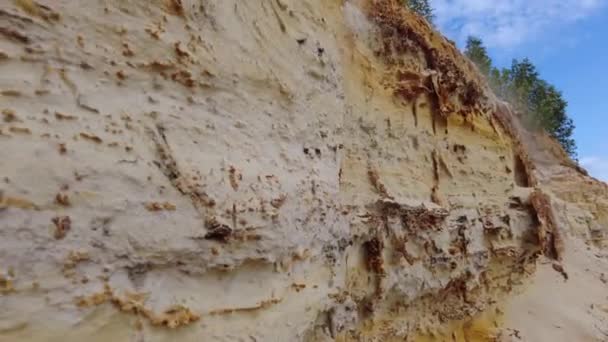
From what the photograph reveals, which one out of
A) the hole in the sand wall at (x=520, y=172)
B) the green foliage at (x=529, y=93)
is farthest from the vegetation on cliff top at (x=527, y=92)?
the hole in the sand wall at (x=520, y=172)

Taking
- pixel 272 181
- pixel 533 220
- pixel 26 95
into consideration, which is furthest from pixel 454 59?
pixel 26 95

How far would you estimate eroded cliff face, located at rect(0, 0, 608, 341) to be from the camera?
2047 mm

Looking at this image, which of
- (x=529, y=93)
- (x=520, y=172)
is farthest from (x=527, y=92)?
(x=520, y=172)

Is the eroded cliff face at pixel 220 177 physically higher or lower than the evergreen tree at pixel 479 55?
lower

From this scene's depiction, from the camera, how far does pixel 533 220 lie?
7477mm

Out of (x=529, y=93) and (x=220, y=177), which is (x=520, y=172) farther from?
(x=529, y=93)

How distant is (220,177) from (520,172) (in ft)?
23.7

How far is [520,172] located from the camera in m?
8.38

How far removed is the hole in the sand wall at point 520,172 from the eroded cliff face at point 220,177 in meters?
3.01

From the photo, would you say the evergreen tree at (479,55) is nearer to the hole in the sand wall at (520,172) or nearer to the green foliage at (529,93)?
the green foliage at (529,93)

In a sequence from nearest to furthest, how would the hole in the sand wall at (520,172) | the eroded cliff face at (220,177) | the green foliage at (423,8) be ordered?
1. the eroded cliff face at (220,177)
2. the hole in the sand wall at (520,172)
3. the green foliage at (423,8)

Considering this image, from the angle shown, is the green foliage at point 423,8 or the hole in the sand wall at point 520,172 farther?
the green foliage at point 423,8

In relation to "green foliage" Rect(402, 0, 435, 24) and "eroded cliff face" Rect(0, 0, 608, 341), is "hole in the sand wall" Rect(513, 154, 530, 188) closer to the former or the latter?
"eroded cliff face" Rect(0, 0, 608, 341)

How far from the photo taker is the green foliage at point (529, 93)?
53.4ft
